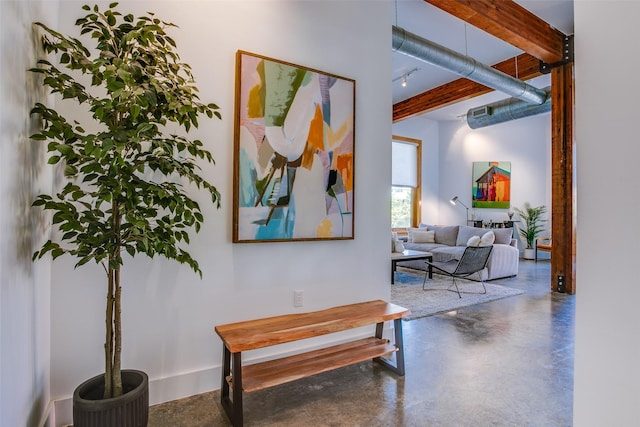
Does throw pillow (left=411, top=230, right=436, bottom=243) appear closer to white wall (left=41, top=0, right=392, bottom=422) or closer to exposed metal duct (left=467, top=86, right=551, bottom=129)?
exposed metal duct (left=467, top=86, right=551, bottom=129)

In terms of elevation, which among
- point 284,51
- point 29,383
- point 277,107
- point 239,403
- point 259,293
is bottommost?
point 239,403

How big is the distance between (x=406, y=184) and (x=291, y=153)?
7.11 m

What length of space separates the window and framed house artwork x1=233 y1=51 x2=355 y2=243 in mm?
6431

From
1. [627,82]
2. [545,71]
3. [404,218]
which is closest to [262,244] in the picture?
[627,82]

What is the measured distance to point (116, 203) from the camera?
1491 millimetres

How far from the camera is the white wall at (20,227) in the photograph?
3.94 ft

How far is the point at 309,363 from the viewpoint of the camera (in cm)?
222

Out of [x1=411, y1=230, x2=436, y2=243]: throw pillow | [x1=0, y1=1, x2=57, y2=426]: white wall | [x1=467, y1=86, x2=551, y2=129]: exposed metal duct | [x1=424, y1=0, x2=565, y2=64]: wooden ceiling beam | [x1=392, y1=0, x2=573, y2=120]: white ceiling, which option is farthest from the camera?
[x1=411, y1=230, x2=436, y2=243]: throw pillow

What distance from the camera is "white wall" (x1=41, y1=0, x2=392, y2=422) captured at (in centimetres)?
192

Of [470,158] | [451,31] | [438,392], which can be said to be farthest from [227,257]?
[470,158]

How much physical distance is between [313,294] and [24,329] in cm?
168

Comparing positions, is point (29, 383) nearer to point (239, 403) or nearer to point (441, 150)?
point (239, 403)

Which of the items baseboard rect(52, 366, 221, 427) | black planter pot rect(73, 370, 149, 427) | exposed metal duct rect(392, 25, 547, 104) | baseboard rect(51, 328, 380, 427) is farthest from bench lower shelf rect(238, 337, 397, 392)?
exposed metal duct rect(392, 25, 547, 104)

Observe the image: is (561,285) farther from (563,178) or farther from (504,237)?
(563,178)
